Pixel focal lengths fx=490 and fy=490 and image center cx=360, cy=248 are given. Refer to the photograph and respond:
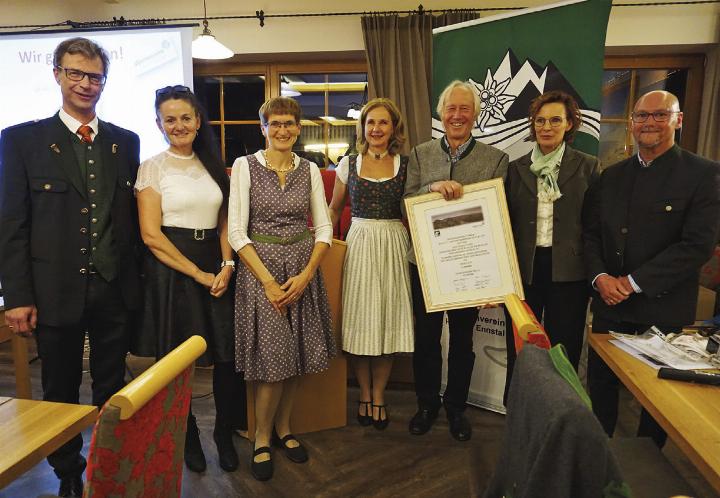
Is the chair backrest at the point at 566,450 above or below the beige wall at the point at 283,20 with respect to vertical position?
below

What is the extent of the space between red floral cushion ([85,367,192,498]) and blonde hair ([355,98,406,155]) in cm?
154

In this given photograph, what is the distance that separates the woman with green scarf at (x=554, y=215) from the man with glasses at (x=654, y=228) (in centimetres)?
9

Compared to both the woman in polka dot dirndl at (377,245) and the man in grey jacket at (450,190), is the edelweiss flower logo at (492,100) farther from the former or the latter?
the woman in polka dot dirndl at (377,245)

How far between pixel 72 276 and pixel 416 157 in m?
1.46

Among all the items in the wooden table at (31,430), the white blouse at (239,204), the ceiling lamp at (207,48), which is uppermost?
the ceiling lamp at (207,48)

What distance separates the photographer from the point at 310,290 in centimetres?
206

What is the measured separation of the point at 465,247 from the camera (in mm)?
2076

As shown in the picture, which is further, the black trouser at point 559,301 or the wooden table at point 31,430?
the black trouser at point 559,301

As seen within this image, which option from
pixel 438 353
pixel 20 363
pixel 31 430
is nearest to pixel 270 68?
pixel 20 363

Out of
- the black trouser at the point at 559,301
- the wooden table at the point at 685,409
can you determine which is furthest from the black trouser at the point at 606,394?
the wooden table at the point at 685,409

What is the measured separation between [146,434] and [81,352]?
122cm

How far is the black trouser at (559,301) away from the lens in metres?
2.08

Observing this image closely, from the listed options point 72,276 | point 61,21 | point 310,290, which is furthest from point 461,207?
point 61,21

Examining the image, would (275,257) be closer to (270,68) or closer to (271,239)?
(271,239)
